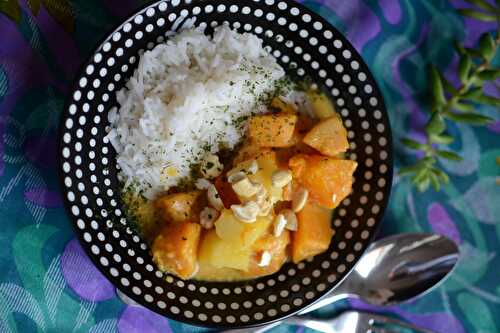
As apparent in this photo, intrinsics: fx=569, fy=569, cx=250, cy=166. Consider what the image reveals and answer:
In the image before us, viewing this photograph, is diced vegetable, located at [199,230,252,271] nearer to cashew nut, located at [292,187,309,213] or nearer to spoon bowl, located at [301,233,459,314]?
cashew nut, located at [292,187,309,213]

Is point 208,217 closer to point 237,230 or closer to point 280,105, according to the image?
point 237,230

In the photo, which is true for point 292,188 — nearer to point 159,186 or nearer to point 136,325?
point 159,186

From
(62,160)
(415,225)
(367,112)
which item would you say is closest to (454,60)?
(367,112)

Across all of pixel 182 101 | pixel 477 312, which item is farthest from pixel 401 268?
pixel 182 101

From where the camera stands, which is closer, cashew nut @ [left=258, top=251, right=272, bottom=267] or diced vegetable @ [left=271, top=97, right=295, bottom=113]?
cashew nut @ [left=258, top=251, right=272, bottom=267]

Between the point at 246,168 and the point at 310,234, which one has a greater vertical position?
the point at 246,168

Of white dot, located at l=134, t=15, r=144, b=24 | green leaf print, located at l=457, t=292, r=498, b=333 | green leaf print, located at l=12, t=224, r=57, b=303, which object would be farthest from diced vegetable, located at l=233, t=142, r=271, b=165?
green leaf print, located at l=457, t=292, r=498, b=333

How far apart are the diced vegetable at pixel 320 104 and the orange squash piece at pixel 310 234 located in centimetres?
33

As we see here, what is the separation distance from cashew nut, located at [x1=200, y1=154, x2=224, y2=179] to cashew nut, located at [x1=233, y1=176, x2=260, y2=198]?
0.52ft

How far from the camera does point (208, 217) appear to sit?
1886mm

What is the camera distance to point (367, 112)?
200 cm

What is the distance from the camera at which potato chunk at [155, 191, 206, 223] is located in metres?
1.87

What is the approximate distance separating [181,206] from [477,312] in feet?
4.03

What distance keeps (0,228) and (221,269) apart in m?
0.74
